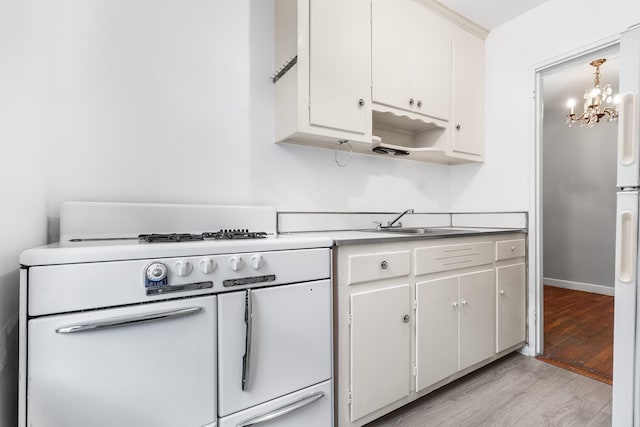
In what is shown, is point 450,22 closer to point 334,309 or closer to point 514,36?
point 514,36

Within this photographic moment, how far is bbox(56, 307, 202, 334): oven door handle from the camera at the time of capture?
0.81m

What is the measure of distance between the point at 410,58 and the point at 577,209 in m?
3.48

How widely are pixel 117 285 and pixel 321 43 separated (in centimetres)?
145

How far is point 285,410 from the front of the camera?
3.74 feet

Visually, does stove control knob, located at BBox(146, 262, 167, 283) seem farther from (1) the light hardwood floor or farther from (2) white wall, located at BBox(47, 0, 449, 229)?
(1) the light hardwood floor

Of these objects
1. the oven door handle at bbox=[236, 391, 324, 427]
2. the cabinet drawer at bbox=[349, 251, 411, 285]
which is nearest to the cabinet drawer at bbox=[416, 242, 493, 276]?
the cabinet drawer at bbox=[349, 251, 411, 285]

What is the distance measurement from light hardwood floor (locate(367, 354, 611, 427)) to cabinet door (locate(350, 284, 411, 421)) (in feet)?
0.66

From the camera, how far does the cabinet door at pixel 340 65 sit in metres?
1.57

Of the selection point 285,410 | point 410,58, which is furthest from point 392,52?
point 285,410

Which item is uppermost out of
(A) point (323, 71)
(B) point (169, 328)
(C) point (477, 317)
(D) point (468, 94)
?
(D) point (468, 94)

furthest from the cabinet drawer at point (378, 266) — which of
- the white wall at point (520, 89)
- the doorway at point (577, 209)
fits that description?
the doorway at point (577, 209)

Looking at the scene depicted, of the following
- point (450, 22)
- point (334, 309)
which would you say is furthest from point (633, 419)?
point (450, 22)

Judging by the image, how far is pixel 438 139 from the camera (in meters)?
2.21

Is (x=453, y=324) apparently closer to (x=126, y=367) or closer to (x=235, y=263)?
(x=235, y=263)
